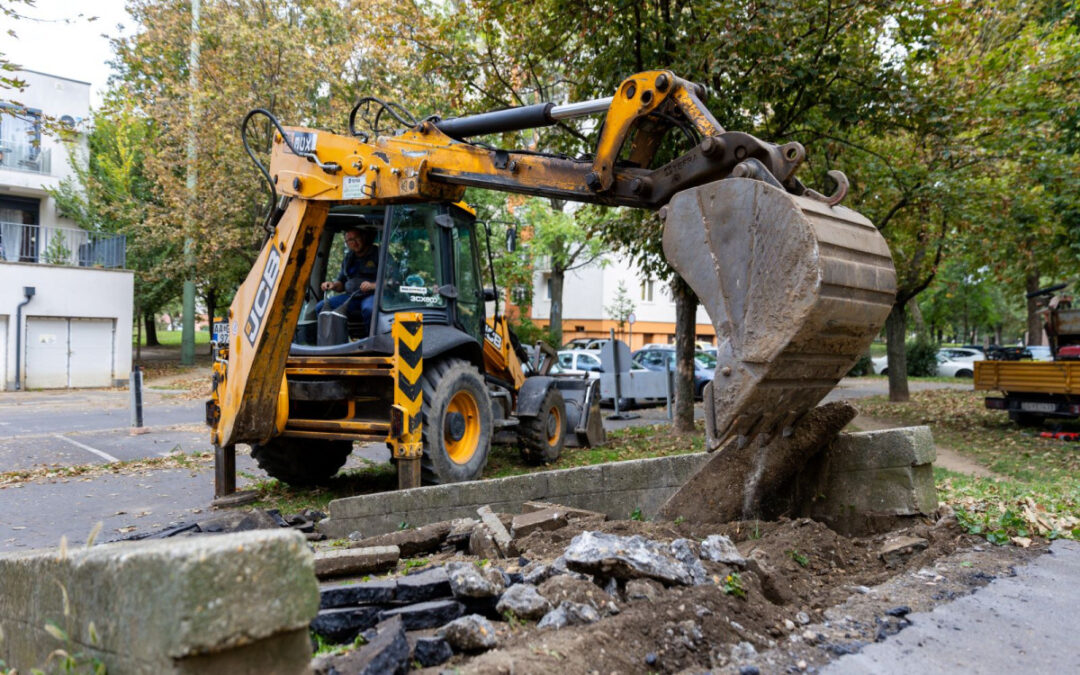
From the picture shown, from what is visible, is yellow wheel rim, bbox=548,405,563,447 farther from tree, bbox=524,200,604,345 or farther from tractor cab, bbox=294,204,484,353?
tree, bbox=524,200,604,345

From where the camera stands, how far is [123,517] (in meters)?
7.54

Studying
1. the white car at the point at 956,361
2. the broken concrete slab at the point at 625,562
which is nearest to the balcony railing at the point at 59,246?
the broken concrete slab at the point at 625,562

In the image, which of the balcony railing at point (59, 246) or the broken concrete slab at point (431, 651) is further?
the balcony railing at point (59, 246)

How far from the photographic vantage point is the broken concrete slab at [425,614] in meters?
3.52

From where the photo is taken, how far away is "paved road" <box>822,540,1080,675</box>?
11.2 ft

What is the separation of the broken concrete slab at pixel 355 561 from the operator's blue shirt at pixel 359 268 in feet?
14.2

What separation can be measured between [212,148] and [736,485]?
20.3m

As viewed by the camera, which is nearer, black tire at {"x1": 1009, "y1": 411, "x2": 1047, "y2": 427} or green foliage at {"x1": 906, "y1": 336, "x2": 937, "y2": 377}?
black tire at {"x1": 1009, "y1": 411, "x2": 1047, "y2": 427}

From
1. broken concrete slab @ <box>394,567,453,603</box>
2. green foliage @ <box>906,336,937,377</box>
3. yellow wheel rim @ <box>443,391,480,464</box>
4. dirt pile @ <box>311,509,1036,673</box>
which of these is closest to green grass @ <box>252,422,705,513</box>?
yellow wheel rim @ <box>443,391,480,464</box>

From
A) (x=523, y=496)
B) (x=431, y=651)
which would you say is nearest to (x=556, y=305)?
(x=523, y=496)

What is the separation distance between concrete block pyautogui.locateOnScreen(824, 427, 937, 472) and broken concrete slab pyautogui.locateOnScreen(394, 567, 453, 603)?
3165 mm

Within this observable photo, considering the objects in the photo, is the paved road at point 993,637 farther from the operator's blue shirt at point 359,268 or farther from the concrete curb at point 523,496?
the operator's blue shirt at point 359,268

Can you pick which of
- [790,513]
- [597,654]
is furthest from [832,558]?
[597,654]

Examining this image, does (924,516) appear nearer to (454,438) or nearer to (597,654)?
(597,654)
